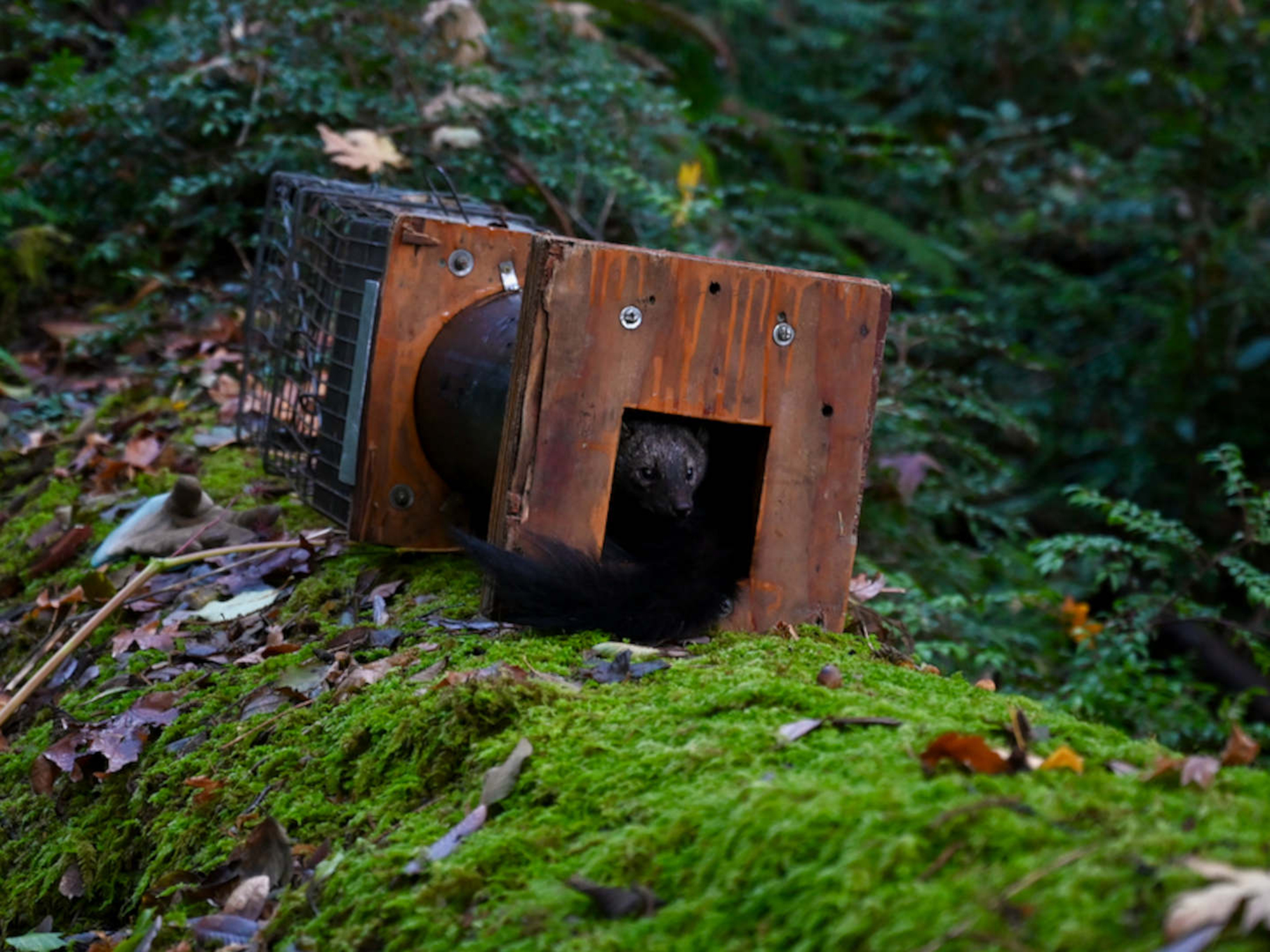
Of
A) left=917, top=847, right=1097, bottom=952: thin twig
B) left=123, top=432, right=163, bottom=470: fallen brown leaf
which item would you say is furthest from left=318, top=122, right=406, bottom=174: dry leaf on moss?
left=917, top=847, right=1097, bottom=952: thin twig

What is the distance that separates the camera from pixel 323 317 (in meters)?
3.64

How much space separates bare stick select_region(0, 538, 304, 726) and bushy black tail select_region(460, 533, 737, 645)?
1.13m

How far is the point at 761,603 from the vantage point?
8.88 feet

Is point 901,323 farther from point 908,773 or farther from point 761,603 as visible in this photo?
point 908,773

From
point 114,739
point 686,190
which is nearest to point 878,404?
point 686,190

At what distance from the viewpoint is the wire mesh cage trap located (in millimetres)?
3344

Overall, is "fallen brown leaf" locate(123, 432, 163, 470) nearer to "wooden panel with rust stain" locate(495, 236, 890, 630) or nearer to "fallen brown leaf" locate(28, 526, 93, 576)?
"fallen brown leaf" locate(28, 526, 93, 576)

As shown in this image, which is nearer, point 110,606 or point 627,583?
point 627,583

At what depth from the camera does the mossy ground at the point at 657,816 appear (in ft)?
4.29

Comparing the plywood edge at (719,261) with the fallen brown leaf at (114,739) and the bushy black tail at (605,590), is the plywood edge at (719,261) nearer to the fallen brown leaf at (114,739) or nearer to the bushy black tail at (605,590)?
the bushy black tail at (605,590)

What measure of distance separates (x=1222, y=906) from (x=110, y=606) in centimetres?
281

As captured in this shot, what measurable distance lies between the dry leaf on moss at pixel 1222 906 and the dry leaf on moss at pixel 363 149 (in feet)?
14.8

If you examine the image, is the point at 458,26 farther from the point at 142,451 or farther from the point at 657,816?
the point at 657,816

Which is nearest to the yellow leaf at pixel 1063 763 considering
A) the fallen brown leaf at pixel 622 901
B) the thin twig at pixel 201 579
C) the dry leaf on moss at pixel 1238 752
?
the dry leaf on moss at pixel 1238 752
